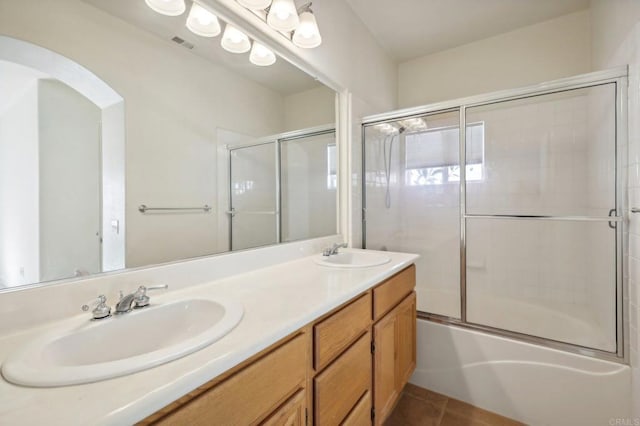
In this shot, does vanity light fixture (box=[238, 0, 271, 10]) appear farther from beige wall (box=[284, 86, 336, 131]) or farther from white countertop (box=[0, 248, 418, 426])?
white countertop (box=[0, 248, 418, 426])

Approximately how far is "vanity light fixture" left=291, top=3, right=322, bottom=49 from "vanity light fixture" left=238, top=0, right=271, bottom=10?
0.82 ft

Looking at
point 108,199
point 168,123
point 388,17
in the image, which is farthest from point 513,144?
point 108,199

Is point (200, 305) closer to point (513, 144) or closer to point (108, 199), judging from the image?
point (108, 199)

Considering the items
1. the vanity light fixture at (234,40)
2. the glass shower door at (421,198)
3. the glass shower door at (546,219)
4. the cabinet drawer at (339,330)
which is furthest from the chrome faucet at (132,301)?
the glass shower door at (546,219)

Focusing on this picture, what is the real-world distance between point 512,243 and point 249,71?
7.74ft

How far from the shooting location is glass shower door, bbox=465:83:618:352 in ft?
5.56

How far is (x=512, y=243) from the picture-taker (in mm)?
2279

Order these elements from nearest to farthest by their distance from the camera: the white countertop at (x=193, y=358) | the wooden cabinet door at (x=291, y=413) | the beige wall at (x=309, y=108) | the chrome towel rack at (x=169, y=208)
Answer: the white countertop at (x=193, y=358) → the wooden cabinet door at (x=291, y=413) → the chrome towel rack at (x=169, y=208) → the beige wall at (x=309, y=108)

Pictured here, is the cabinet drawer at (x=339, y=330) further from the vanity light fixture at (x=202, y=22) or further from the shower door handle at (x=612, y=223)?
the shower door handle at (x=612, y=223)

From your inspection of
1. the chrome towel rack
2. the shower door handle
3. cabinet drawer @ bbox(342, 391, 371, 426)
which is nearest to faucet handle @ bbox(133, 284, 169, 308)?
the chrome towel rack

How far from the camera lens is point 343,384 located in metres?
0.97

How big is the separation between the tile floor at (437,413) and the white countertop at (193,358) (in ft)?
3.39

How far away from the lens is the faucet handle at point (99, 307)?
73 cm

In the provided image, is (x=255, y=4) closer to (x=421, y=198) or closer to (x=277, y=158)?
(x=277, y=158)
